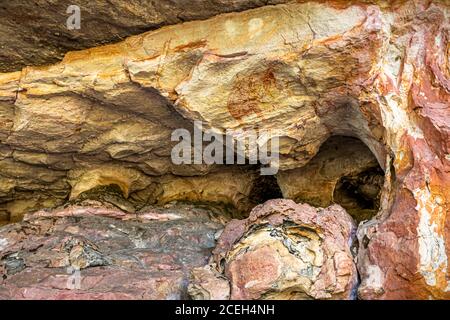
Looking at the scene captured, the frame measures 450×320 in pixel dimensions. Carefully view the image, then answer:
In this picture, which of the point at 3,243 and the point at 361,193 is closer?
the point at 3,243

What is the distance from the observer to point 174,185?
5496 millimetres

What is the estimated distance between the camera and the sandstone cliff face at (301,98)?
3436 millimetres

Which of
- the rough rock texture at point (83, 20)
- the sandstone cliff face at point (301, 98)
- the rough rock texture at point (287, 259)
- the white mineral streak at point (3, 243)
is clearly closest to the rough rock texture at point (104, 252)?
the white mineral streak at point (3, 243)

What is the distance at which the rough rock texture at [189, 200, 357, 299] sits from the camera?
11.2ft

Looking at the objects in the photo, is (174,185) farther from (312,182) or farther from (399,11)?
(399,11)

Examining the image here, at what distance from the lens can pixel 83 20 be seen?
3828mm

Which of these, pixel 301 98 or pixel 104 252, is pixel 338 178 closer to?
pixel 301 98

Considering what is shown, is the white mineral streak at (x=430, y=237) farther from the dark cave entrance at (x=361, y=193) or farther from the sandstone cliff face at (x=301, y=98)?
the dark cave entrance at (x=361, y=193)

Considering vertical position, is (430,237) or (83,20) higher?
(83,20)

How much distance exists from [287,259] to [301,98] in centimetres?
140

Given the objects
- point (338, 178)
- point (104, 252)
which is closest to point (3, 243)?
point (104, 252)

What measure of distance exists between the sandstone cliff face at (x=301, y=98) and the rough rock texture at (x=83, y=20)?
95mm

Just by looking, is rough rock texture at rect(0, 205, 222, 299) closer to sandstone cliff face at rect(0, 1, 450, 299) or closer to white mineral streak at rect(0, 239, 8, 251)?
white mineral streak at rect(0, 239, 8, 251)

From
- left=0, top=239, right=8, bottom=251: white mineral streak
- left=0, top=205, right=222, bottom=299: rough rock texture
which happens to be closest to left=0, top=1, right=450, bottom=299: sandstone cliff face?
left=0, top=205, right=222, bottom=299: rough rock texture
